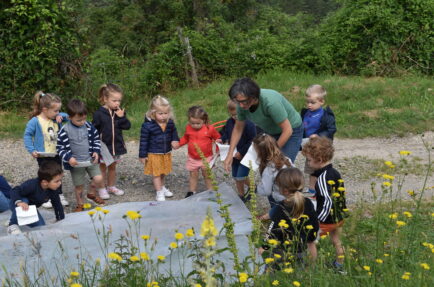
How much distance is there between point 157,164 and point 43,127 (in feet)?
4.70

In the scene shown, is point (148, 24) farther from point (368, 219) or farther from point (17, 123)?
point (368, 219)

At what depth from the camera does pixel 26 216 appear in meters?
4.75

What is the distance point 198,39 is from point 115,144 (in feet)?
25.3

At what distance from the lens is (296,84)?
12.1 meters

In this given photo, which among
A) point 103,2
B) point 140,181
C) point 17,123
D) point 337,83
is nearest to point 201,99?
point 337,83

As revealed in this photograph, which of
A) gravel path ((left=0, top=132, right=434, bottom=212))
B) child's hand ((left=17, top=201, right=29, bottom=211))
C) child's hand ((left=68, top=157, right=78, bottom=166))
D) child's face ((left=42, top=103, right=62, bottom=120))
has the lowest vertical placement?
gravel path ((left=0, top=132, right=434, bottom=212))

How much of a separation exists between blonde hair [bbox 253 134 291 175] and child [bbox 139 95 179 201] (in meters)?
1.69

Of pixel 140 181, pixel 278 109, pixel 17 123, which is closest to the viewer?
pixel 278 109

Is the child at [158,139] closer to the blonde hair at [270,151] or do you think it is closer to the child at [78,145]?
the child at [78,145]

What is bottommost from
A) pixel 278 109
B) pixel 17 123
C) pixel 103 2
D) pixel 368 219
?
pixel 368 219

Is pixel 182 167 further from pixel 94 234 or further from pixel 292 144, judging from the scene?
pixel 94 234

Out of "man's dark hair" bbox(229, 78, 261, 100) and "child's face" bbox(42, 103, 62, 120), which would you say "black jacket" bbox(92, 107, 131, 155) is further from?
"man's dark hair" bbox(229, 78, 261, 100)

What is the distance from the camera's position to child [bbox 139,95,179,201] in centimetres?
623

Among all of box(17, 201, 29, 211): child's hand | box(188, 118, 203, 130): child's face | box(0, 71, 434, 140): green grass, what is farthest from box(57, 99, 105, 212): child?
box(0, 71, 434, 140): green grass
